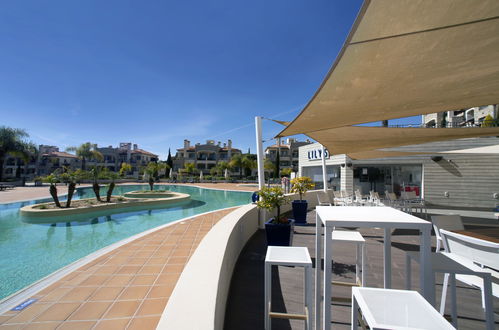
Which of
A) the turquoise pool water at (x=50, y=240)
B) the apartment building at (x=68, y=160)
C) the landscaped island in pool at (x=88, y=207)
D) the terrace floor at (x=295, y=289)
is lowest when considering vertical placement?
the turquoise pool water at (x=50, y=240)

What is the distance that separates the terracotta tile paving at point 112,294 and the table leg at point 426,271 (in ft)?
7.46

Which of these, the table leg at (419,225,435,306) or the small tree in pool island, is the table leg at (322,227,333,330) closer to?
the table leg at (419,225,435,306)

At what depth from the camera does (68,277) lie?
3.19 metres

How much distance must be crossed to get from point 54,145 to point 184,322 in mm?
69511

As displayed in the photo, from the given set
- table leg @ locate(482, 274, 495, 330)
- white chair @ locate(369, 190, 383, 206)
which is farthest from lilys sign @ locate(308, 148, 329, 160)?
table leg @ locate(482, 274, 495, 330)

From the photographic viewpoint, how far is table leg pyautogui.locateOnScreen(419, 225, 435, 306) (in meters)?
1.40

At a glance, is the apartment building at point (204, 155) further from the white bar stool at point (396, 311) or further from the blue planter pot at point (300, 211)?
the white bar stool at point (396, 311)

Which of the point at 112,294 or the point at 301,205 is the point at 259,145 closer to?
the point at 301,205

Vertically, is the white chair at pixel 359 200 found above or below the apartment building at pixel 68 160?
below

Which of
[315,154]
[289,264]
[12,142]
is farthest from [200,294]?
[12,142]

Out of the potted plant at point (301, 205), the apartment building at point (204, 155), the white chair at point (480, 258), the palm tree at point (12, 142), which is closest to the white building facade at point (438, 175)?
the potted plant at point (301, 205)

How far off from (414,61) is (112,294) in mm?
4195

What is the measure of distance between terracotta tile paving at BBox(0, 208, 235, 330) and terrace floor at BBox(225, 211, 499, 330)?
885mm

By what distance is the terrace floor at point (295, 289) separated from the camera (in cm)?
216
